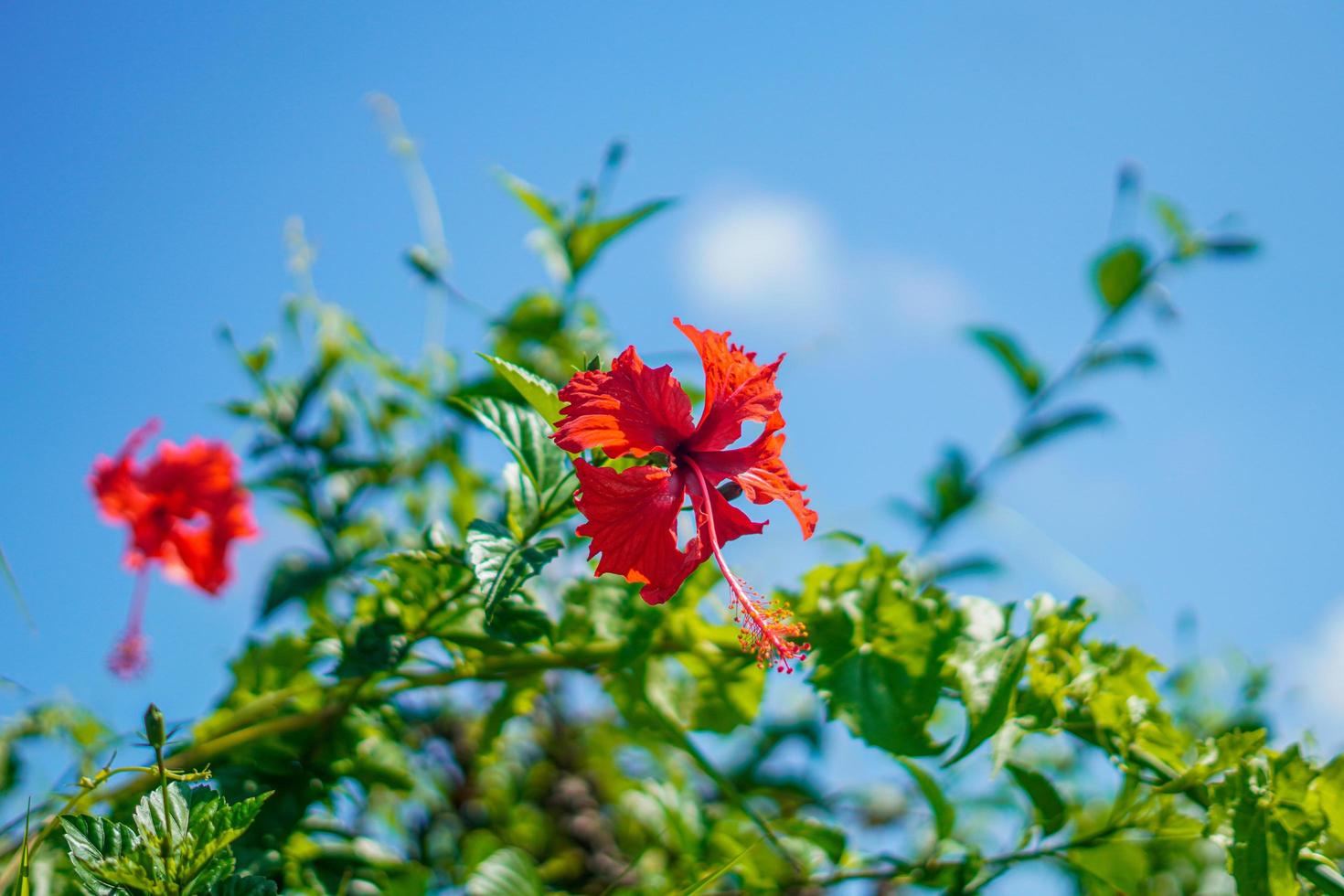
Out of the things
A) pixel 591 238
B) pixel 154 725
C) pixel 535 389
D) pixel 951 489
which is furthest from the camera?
pixel 951 489

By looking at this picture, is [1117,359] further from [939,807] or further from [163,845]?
[163,845]

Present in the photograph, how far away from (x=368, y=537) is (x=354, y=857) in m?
0.73

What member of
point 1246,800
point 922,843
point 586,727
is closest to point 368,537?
point 586,727

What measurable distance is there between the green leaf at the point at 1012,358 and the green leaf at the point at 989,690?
2.81 ft

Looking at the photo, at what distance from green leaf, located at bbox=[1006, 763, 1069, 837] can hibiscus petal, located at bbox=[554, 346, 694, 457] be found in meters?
0.52

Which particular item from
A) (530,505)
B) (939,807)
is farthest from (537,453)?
(939,807)

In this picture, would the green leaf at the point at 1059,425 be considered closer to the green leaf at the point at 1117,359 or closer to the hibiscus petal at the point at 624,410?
the green leaf at the point at 1117,359

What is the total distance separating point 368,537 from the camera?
1.77 meters

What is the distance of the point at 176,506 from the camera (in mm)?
1897

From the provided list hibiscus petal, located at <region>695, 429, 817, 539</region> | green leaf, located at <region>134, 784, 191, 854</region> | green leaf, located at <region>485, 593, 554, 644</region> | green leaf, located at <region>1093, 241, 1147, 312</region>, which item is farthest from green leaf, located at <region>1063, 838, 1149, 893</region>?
green leaf, located at <region>1093, 241, 1147, 312</region>

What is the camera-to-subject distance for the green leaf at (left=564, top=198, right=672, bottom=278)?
4.73 feet

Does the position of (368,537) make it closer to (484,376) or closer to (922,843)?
(484,376)

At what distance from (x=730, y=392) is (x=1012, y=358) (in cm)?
100

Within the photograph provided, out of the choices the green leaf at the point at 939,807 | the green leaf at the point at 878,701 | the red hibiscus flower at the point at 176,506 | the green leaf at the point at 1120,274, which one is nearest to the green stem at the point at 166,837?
the green leaf at the point at 878,701
